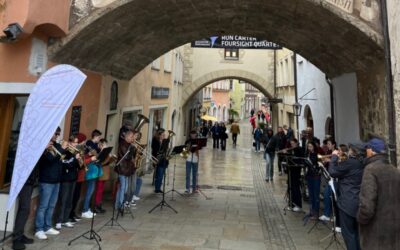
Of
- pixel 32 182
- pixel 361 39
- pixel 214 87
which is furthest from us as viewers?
pixel 214 87

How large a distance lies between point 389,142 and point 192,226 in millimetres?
3877

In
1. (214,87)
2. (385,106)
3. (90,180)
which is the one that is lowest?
(90,180)

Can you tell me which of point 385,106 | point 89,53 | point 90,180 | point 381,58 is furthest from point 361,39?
point 90,180

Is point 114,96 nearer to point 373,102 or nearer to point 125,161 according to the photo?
point 125,161

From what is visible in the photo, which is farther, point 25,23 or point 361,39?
point 361,39

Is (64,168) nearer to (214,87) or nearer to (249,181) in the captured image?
(249,181)

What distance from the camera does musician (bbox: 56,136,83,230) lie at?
588cm

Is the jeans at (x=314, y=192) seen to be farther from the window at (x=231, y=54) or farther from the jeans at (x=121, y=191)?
the window at (x=231, y=54)

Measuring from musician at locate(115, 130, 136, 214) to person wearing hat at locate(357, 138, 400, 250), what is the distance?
14.8ft

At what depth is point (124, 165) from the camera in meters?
6.99

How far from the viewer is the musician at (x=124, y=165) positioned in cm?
687

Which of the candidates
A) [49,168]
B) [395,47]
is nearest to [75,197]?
[49,168]

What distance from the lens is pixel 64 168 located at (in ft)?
19.3

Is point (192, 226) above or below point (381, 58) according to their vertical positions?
below
